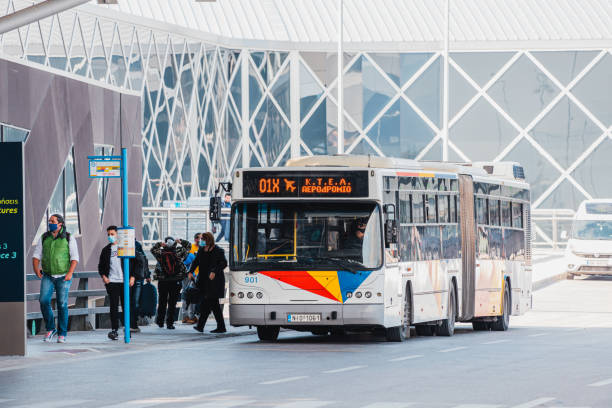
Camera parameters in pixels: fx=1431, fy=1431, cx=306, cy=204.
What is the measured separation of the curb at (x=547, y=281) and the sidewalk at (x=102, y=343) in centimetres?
1765

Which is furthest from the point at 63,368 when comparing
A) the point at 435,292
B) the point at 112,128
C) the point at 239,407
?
the point at 112,128

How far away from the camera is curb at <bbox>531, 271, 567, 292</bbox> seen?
41784 millimetres

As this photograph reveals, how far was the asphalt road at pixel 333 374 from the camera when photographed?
42.5 ft

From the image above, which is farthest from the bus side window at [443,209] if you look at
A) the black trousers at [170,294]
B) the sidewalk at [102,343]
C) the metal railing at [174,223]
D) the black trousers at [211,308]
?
the metal railing at [174,223]

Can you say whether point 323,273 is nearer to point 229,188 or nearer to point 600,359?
point 229,188

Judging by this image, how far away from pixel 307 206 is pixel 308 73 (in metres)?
41.9

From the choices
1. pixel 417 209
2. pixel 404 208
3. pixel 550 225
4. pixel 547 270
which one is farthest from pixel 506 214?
pixel 550 225

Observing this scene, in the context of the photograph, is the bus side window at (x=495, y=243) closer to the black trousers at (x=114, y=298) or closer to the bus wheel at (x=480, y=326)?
the bus wheel at (x=480, y=326)

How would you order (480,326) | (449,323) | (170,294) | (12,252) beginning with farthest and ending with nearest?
1. (480,326)
2. (170,294)
3. (449,323)
4. (12,252)

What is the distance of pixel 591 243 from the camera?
4353cm

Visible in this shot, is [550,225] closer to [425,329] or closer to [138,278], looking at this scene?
[425,329]

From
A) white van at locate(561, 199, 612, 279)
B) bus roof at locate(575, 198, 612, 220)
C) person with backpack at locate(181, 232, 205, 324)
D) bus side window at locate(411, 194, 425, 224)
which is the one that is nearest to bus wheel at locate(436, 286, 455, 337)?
bus side window at locate(411, 194, 425, 224)

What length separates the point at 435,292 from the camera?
2369 cm

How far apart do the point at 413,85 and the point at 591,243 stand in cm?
2058
